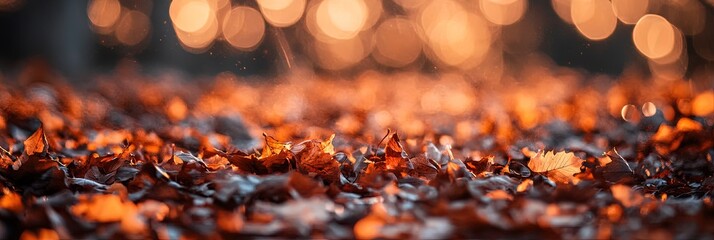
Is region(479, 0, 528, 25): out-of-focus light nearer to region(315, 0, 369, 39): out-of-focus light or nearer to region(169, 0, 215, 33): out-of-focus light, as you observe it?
region(315, 0, 369, 39): out-of-focus light

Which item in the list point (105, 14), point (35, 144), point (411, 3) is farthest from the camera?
point (411, 3)

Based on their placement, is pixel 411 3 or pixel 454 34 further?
pixel 411 3

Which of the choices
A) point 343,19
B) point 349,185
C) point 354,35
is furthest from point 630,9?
point 349,185

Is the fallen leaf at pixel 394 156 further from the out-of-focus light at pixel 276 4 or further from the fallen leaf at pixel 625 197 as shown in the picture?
the out-of-focus light at pixel 276 4

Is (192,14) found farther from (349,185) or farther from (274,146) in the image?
(349,185)

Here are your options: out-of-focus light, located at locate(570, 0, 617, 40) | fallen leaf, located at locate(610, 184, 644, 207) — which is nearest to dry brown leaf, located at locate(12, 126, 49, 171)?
fallen leaf, located at locate(610, 184, 644, 207)

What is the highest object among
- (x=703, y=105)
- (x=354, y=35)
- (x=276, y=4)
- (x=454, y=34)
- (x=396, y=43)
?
(x=703, y=105)
